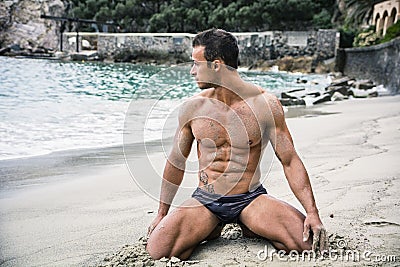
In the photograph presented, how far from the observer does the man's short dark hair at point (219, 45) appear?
7.77 feet

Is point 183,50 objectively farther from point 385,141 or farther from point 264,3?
point 385,141

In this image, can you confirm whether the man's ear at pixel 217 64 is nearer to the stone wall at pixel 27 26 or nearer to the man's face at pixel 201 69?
the man's face at pixel 201 69

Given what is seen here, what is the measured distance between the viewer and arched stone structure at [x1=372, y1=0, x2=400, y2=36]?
30.5 metres

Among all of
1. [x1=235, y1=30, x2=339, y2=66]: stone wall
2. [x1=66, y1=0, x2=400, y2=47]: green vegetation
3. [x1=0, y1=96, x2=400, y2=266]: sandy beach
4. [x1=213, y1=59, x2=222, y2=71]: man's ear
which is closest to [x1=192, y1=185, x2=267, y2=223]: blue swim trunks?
[x1=0, y1=96, x2=400, y2=266]: sandy beach

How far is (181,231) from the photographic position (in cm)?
241

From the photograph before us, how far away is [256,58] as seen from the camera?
42.6 m

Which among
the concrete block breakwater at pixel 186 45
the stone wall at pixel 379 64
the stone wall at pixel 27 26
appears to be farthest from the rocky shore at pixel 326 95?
the stone wall at pixel 27 26

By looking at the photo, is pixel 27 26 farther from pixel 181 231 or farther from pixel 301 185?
pixel 301 185

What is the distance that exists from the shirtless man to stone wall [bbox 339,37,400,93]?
12218 mm

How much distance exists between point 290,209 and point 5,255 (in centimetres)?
149

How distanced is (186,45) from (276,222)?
43.8 metres

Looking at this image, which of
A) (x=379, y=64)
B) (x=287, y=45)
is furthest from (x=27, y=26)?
(x=379, y=64)

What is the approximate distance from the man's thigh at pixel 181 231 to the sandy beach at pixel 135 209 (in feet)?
0.23

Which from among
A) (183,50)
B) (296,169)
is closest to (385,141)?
(296,169)
